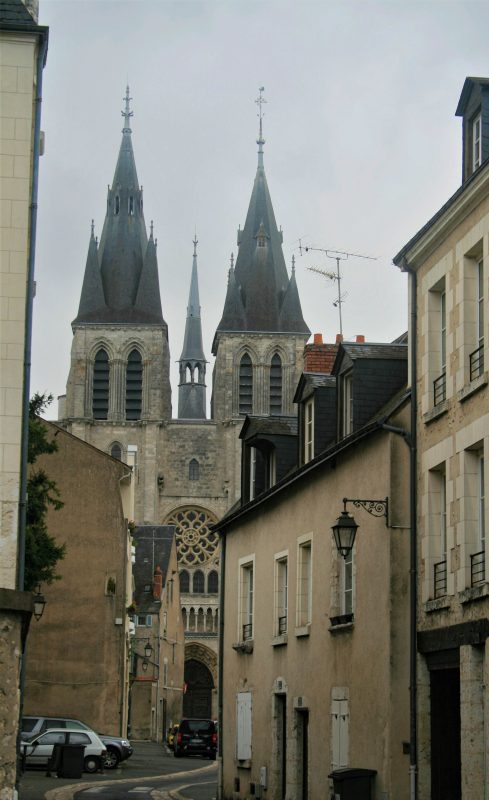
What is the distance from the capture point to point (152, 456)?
86000 millimetres

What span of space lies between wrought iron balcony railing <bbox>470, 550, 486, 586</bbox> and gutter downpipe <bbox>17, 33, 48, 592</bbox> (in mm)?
4765

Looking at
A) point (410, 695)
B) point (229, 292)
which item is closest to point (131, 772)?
point (410, 695)

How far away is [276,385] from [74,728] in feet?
188

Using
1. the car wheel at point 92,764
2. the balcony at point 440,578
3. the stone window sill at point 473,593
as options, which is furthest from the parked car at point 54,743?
the stone window sill at point 473,593

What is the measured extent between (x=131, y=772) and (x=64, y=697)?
5.37 meters

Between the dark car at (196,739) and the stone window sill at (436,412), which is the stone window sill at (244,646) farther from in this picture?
the dark car at (196,739)

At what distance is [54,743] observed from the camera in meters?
31.2

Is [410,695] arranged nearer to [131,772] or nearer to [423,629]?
[423,629]

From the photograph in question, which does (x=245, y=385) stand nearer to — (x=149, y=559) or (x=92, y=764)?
(x=149, y=559)

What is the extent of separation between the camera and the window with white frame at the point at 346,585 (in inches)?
761

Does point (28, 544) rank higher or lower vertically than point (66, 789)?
higher

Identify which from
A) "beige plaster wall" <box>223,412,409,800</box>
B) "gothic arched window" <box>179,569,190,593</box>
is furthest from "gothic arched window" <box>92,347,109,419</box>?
"beige plaster wall" <box>223,412,409,800</box>

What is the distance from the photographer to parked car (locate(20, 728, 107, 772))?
1228 inches

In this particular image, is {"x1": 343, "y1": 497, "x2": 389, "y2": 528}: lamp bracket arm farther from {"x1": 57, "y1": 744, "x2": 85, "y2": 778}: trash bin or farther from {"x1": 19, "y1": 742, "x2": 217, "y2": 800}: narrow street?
{"x1": 57, "y1": 744, "x2": 85, "y2": 778}: trash bin
